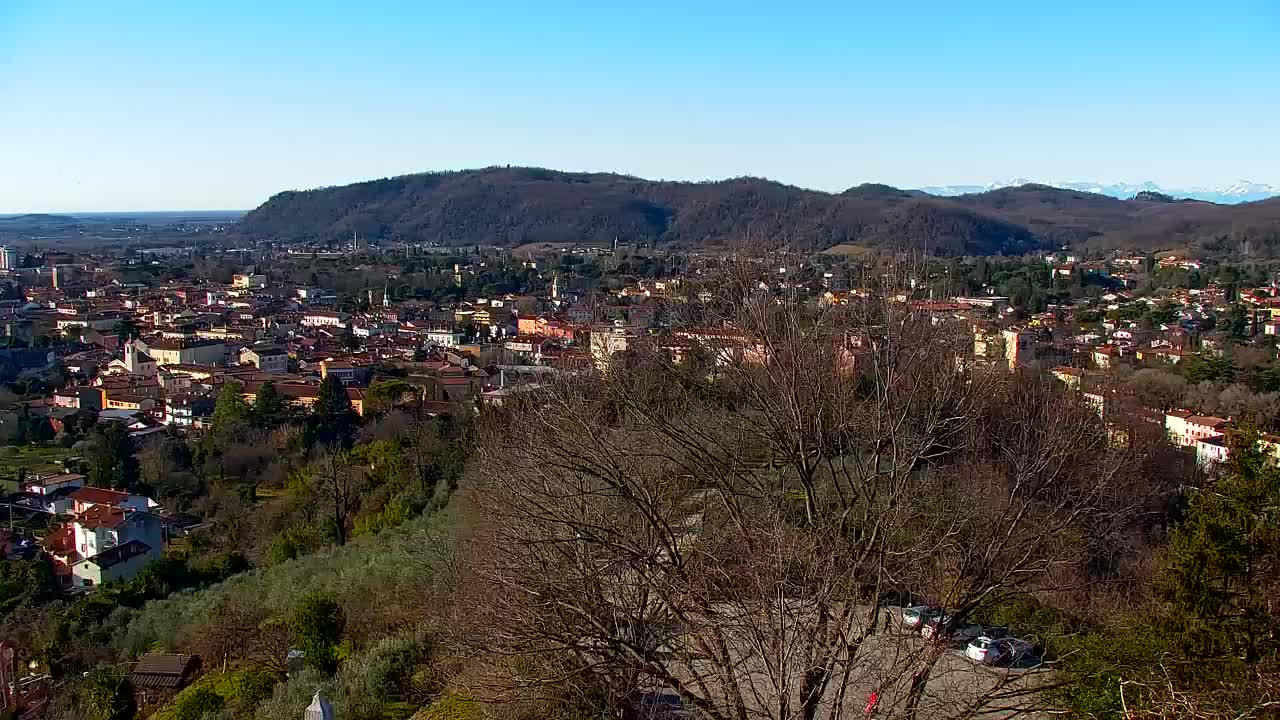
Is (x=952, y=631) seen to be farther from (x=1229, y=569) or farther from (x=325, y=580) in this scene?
(x=325, y=580)

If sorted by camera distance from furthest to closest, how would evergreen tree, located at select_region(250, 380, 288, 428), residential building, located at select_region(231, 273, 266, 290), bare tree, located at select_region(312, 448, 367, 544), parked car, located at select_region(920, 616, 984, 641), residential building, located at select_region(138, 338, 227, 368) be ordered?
residential building, located at select_region(231, 273, 266, 290) → residential building, located at select_region(138, 338, 227, 368) → evergreen tree, located at select_region(250, 380, 288, 428) → bare tree, located at select_region(312, 448, 367, 544) → parked car, located at select_region(920, 616, 984, 641)

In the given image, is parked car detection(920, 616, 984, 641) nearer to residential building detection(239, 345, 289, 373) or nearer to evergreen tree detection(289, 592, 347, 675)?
evergreen tree detection(289, 592, 347, 675)

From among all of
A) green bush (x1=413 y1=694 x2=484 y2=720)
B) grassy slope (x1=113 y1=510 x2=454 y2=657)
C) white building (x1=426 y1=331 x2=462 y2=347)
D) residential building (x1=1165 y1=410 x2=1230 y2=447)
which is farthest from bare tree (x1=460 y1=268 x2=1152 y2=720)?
white building (x1=426 y1=331 x2=462 y2=347)

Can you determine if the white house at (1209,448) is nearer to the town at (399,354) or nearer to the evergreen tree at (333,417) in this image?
the town at (399,354)

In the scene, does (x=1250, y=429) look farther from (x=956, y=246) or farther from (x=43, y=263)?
(x=43, y=263)

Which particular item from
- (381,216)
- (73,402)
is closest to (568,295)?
(73,402)

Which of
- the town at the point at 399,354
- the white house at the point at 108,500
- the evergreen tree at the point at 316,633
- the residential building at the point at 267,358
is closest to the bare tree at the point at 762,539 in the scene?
the town at the point at 399,354
